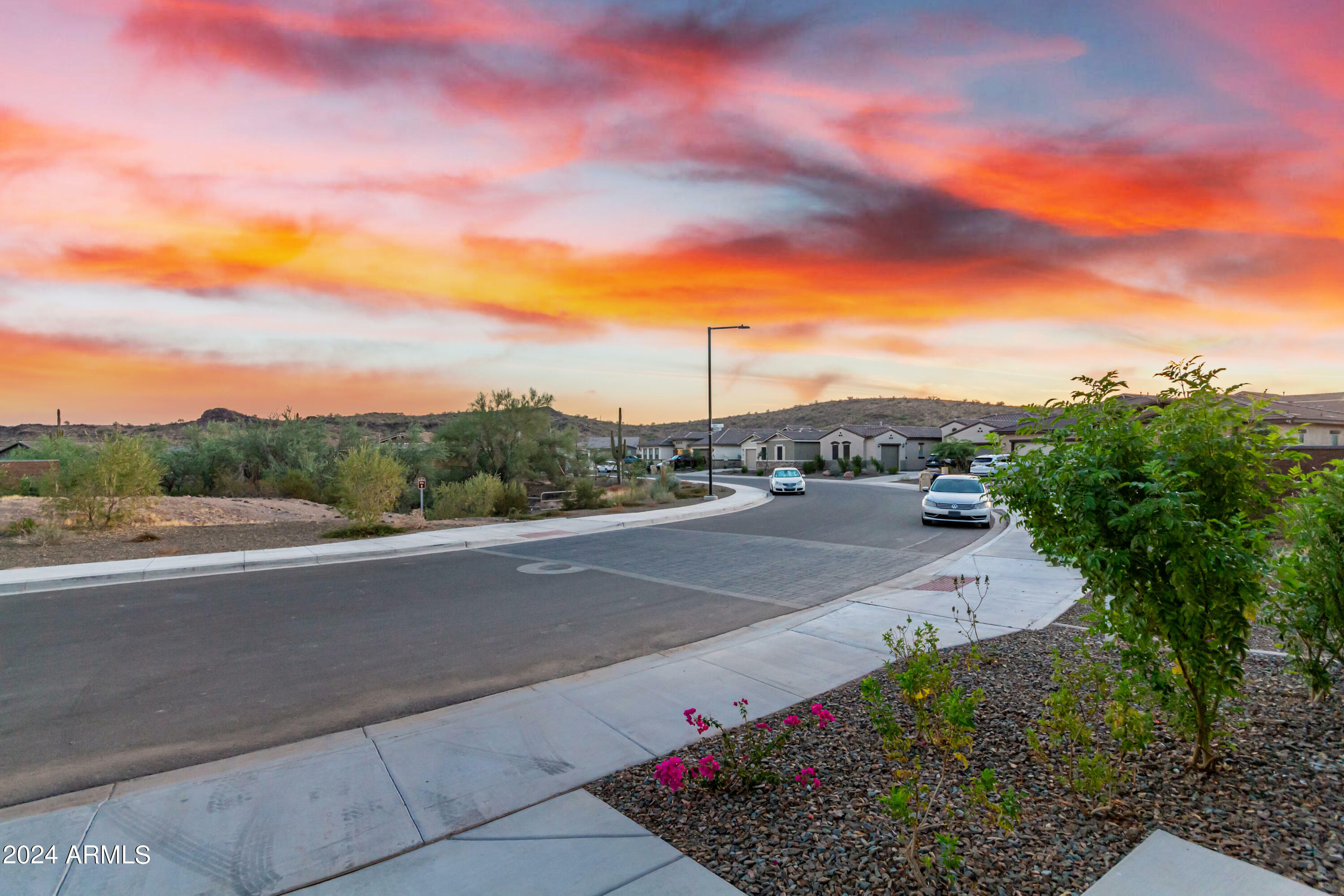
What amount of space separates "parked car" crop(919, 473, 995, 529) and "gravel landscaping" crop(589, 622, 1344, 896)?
49.1ft

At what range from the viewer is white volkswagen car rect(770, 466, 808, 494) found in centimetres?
3469

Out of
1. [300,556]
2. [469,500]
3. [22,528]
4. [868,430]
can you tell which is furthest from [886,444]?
[22,528]

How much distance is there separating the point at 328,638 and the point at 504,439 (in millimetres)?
28734

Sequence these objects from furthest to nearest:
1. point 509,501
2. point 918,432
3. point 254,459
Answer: point 918,432 < point 254,459 < point 509,501

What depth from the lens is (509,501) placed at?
26422 millimetres

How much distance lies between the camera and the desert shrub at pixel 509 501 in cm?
2603

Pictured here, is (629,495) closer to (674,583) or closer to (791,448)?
(674,583)

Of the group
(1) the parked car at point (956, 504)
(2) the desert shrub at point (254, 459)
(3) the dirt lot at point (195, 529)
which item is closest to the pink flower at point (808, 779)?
(3) the dirt lot at point (195, 529)

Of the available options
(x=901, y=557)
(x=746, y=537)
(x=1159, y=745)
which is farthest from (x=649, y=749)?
(x=746, y=537)

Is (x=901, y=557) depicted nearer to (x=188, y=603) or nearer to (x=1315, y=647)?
(x=1315, y=647)

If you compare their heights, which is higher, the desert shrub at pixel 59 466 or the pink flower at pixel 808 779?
the desert shrub at pixel 59 466

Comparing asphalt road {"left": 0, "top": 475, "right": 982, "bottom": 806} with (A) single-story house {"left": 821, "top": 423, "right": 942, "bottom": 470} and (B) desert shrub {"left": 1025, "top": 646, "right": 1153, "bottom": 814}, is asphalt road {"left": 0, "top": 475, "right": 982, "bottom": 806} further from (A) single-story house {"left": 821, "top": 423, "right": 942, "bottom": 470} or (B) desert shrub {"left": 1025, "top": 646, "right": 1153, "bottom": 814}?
(A) single-story house {"left": 821, "top": 423, "right": 942, "bottom": 470}

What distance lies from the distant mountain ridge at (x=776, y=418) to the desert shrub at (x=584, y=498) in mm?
56111

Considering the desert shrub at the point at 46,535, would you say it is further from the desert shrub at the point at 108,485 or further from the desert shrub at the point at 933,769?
the desert shrub at the point at 933,769
